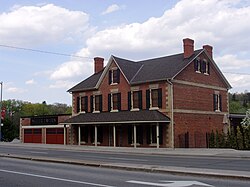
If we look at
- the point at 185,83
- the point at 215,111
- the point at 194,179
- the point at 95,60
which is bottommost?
the point at 194,179

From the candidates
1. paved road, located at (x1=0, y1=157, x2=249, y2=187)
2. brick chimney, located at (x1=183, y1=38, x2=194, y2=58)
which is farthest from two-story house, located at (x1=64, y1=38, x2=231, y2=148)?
paved road, located at (x1=0, y1=157, x2=249, y2=187)

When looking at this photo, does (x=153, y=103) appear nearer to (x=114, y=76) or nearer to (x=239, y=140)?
(x=114, y=76)

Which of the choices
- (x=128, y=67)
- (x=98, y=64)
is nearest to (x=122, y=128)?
(x=128, y=67)

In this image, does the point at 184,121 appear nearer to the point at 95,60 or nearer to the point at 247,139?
the point at 247,139

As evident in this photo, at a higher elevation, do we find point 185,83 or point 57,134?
point 185,83

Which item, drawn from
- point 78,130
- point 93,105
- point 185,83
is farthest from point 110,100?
point 185,83

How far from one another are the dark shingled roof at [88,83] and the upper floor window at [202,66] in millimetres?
11083

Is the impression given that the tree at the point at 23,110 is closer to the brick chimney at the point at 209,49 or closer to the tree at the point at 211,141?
the brick chimney at the point at 209,49

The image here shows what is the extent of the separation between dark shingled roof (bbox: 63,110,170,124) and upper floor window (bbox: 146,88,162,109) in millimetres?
720

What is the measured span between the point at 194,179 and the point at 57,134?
Result: 3528 centimetres

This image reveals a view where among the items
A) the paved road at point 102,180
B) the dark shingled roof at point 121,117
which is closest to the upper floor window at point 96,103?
the dark shingled roof at point 121,117

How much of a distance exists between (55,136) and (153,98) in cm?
1592

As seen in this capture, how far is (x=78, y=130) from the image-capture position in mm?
42500

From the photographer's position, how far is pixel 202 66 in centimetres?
3912
